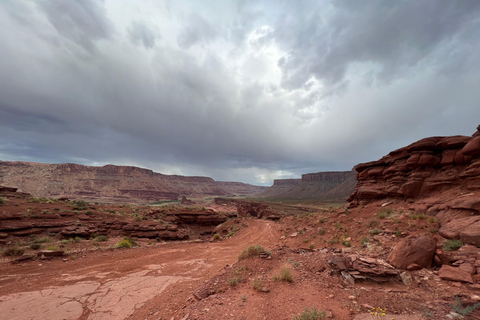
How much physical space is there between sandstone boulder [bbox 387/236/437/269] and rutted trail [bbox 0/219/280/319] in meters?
7.84

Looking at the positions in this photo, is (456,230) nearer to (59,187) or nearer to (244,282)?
(244,282)

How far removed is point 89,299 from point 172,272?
355 cm

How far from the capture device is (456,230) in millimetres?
7824

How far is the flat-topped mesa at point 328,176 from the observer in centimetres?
14343

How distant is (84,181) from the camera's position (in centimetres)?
11162

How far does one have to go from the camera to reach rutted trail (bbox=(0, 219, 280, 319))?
5570 millimetres

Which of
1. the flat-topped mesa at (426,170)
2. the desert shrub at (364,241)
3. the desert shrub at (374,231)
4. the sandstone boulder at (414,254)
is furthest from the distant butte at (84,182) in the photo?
the sandstone boulder at (414,254)

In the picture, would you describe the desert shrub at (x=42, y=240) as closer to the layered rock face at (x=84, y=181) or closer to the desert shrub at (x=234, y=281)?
the desert shrub at (x=234, y=281)

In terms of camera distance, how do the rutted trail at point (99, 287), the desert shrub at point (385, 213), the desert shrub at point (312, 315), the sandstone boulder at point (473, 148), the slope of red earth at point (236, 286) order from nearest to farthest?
the desert shrub at point (312, 315), the slope of red earth at point (236, 286), the rutted trail at point (99, 287), the sandstone boulder at point (473, 148), the desert shrub at point (385, 213)

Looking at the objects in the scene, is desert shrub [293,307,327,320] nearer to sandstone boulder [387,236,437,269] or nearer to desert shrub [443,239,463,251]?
sandstone boulder [387,236,437,269]

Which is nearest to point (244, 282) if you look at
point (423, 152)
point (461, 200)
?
point (461, 200)

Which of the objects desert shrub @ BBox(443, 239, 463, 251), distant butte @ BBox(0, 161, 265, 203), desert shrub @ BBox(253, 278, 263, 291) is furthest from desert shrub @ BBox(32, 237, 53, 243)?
distant butte @ BBox(0, 161, 265, 203)

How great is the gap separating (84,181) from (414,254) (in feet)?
484

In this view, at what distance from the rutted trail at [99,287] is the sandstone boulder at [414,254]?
7.84 metres
